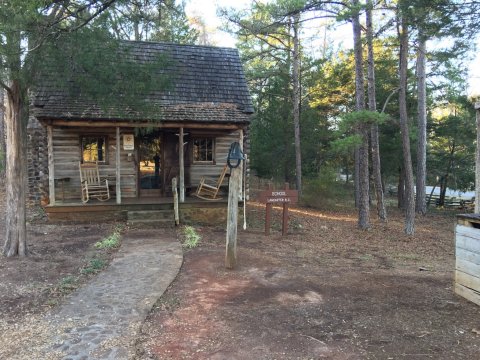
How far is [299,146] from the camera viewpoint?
62.2 feet

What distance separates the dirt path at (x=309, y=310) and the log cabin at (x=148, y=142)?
434 cm

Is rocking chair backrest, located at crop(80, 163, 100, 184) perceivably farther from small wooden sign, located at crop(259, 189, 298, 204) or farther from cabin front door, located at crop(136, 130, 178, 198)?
small wooden sign, located at crop(259, 189, 298, 204)

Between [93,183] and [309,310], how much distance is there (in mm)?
9443

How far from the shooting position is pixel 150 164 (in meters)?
13.5

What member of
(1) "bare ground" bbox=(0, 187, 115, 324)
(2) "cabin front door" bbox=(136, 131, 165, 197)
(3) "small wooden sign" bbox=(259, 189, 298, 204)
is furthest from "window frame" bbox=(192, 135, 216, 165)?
(3) "small wooden sign" bbox=(259, 189, 298, 204)

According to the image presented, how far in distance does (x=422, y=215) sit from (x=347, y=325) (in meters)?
16.0

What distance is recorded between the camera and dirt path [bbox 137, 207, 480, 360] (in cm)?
389

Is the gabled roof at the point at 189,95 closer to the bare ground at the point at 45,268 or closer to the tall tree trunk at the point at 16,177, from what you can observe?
the tall tree trunk at the point at 16,177

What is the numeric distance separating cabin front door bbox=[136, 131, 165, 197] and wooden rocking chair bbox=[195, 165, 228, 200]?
54.0 inches

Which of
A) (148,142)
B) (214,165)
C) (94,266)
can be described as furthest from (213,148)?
Result: (94,266)

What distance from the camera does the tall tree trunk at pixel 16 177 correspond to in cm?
725

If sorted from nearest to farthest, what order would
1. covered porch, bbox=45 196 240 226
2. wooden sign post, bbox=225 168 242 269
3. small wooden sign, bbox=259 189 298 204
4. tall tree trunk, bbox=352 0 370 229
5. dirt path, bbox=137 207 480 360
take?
dirt path, bbox=137 207 480 360
wooden sign post, bbox=225 168 242 269
small wooden sign, bbox=259 189 298 204
covered porch, bbox=45 196 240 226
tall tree trunk, bbox=352 0 370 229

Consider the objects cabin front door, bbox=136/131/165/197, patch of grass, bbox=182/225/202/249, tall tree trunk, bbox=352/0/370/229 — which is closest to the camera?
patch of grass, bbox=182/225/202/249

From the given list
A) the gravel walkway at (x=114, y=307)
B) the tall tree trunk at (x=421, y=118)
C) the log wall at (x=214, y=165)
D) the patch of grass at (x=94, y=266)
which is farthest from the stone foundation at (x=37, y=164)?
the tall tree trunk at (x=421, y=118)
